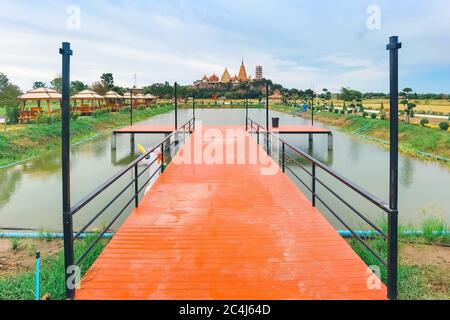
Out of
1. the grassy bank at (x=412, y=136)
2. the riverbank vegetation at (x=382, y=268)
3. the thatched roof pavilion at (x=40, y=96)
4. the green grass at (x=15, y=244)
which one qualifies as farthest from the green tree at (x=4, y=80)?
the riverbank vegetation at (x=382, y=268)

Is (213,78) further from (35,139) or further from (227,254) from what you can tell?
(227,254)

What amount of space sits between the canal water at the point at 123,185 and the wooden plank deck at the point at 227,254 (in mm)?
1466

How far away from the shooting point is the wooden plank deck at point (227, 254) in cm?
236

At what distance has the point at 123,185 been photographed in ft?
25.0

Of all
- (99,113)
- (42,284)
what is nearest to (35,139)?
(99,113)

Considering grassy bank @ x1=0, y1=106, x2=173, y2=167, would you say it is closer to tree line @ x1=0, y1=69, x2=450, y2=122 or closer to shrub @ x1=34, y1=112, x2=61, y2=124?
Result: shrub @ x1=34, y1=112, x2=61, y2=124

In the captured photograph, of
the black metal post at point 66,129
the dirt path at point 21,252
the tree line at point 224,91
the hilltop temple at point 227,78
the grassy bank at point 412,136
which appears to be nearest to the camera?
the black metal post at point 66,129

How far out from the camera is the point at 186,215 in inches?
155

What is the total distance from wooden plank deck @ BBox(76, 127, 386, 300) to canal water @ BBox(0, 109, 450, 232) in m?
1.47

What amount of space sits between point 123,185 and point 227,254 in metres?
5.11

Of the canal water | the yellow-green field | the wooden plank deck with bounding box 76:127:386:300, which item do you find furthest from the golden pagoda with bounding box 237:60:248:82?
the wooden plank deck with bounding box 76:127:386:300

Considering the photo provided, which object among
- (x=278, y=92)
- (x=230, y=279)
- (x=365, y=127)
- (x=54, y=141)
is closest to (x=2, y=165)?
(x=54, y=141)

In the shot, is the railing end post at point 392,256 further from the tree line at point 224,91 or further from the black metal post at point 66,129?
the tree line at point 224,91
